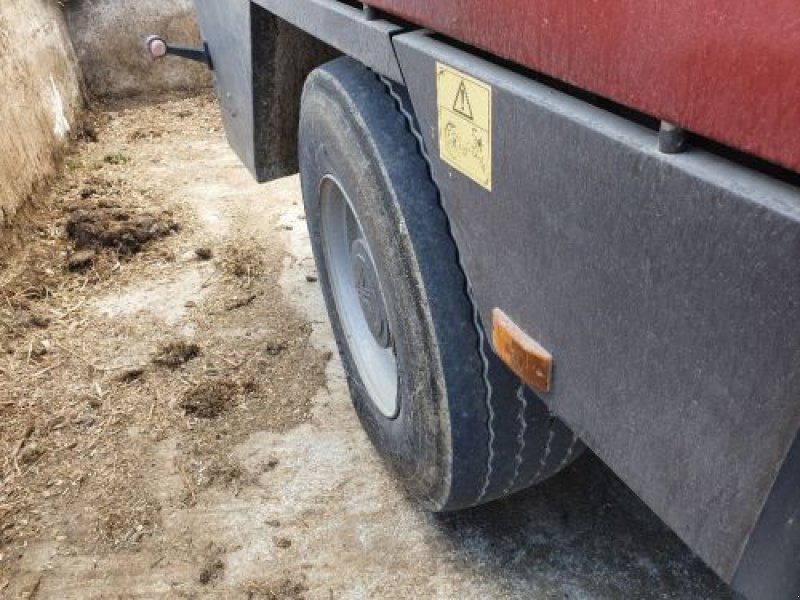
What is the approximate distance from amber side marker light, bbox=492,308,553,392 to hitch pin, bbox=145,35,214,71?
2.01 metres

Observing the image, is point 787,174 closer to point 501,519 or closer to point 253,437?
point 501,519

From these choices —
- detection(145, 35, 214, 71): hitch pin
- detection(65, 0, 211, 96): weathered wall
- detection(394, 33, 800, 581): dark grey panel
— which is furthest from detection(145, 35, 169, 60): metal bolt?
detection(65, 0, 211, 96): weathered wall

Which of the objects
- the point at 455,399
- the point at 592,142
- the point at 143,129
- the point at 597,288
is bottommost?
the point at 143,129

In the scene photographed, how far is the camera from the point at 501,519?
2.03 meters

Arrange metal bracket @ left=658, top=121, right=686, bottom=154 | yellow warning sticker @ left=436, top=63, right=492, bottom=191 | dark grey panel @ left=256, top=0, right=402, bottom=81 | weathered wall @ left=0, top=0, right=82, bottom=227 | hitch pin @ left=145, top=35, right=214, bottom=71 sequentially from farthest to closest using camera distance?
weathered wall @ left=0, top=0, right=82, bottom=227, hitch pin @ left=145, top=35, right=214, bottom=71, dark grey panel @ left=256, top=0, right=402, bottom=81, yellow warning sticker @ left=436, top=63, right=492, bottom=191, metal bracket @ left=658, top=121, right=686, bottom=154

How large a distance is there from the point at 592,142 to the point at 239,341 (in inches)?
90.9

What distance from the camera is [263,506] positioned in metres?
2.18

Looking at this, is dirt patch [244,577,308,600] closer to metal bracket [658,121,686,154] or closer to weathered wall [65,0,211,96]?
metal bracket [658,121,686,154]

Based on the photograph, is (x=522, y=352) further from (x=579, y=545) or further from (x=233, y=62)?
(x=233, y=62)

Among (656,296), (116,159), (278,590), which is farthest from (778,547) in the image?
(116,159)

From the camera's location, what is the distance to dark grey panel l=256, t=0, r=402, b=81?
1.33 metres

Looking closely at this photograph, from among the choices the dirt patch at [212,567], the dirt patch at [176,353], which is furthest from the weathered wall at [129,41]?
the dirt patch at [212,567]

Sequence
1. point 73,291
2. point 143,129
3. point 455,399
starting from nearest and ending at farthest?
point 455,399, point 73,291, point 143,129

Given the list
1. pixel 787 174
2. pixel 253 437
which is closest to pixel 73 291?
pixel 253 437
